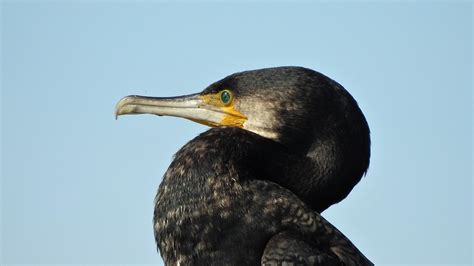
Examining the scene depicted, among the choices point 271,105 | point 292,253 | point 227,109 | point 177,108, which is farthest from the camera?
point 177,108

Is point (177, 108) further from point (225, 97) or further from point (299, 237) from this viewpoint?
point (299, 237)

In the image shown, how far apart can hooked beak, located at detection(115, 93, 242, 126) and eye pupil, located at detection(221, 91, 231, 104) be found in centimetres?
6

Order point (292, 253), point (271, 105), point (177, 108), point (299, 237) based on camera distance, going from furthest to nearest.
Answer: point (177, 108) → point (271, 105) → point (299, 237) → point (292, 253)

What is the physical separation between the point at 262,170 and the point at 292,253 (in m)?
0.72

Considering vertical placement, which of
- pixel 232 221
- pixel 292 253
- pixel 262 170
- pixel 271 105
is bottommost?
pixel 292 253

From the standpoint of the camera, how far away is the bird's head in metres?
7.78

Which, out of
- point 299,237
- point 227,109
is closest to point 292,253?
point 299,237

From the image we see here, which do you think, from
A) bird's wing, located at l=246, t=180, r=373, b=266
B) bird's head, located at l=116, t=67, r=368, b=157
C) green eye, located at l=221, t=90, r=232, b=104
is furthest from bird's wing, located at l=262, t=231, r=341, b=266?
green eye, located at l=221, t=90, r=232, b=104

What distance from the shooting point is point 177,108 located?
8398 mm

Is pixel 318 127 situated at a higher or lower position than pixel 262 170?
higher

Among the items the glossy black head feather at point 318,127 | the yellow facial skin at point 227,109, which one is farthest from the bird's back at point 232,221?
the yellow facial skin at point 227,109

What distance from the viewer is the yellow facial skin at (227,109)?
821cm

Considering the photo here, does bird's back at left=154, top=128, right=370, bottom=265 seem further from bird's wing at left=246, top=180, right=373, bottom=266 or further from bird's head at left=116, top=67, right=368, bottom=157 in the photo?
bird's head at left=116, top=67, right=368, bottom=157

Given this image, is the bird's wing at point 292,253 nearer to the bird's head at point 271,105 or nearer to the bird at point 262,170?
the bird at point 262,170
